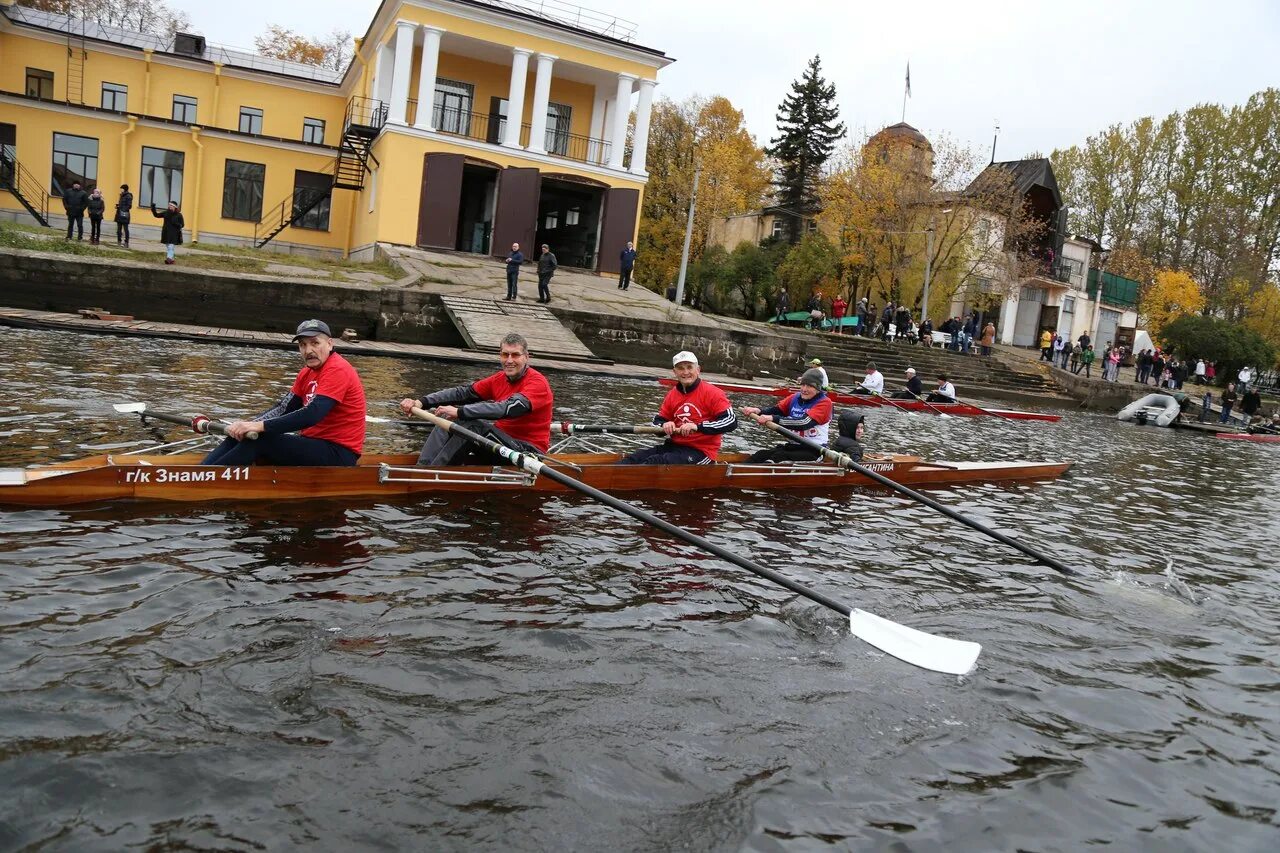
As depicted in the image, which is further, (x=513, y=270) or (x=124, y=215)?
(x=124, y=215)

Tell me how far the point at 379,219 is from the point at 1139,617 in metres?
31.2

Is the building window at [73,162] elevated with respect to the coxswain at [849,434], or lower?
elevated

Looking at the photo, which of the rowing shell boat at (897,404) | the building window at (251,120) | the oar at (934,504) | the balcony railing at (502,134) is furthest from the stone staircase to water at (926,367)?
the building window at (251,120)

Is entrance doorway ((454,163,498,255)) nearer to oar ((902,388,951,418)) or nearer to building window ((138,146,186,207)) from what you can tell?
building window ((138,146,186,207))

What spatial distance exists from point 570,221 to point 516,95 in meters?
7.13

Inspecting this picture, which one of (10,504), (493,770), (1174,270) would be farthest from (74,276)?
(1174,270)

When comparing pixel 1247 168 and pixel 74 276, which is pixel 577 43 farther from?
pixel 1247 168

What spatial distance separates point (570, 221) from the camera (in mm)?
41312

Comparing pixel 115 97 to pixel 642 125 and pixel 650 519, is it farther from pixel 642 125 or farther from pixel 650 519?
pixel 650 519

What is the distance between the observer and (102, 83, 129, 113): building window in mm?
41094

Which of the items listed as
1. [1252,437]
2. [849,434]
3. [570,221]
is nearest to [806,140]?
[570,221]

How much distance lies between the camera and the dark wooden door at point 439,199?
34375mm

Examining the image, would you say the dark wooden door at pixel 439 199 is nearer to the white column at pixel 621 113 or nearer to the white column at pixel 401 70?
the white column at pixel 401 70

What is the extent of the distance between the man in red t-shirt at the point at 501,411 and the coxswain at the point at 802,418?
11.6ft
